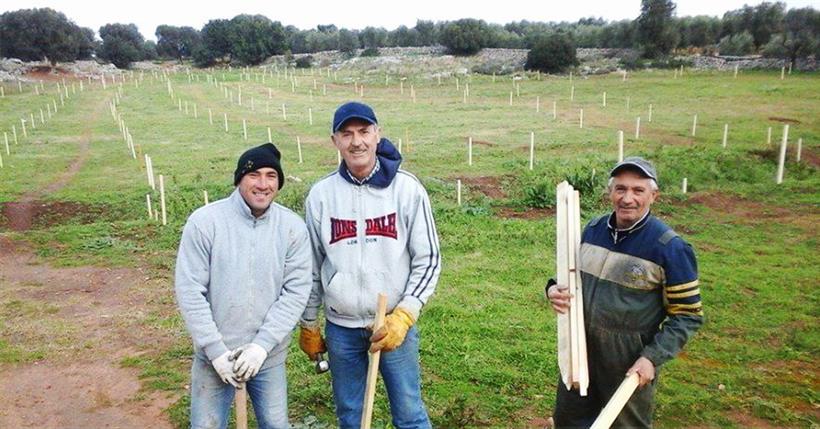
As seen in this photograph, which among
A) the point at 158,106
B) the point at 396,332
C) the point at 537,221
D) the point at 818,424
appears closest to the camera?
the point at 396,332

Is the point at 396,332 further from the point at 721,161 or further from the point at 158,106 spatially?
the point at 158,106

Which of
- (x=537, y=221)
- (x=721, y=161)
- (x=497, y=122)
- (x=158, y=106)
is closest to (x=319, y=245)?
(x=537, y=221)

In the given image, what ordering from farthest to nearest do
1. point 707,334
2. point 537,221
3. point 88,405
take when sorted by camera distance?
point 537,221
point 707,334
point 88,405

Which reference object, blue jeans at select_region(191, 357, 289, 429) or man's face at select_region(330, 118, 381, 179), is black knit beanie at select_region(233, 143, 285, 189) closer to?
man's face at select_region(330, 118, 381, 179)

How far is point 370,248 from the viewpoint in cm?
284

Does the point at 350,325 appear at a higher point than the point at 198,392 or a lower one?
higher

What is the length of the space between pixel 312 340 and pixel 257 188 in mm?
871

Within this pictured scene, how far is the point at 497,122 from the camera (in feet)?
71.9

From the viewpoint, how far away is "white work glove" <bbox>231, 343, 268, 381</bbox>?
2.75m

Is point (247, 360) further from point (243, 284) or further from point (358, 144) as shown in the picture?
point (358, 144)

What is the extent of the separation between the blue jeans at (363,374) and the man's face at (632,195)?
1.17 metres

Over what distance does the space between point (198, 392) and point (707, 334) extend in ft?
15.8

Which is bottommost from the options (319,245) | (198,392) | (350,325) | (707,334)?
(707,334)

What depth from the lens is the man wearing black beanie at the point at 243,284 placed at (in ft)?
9.03
